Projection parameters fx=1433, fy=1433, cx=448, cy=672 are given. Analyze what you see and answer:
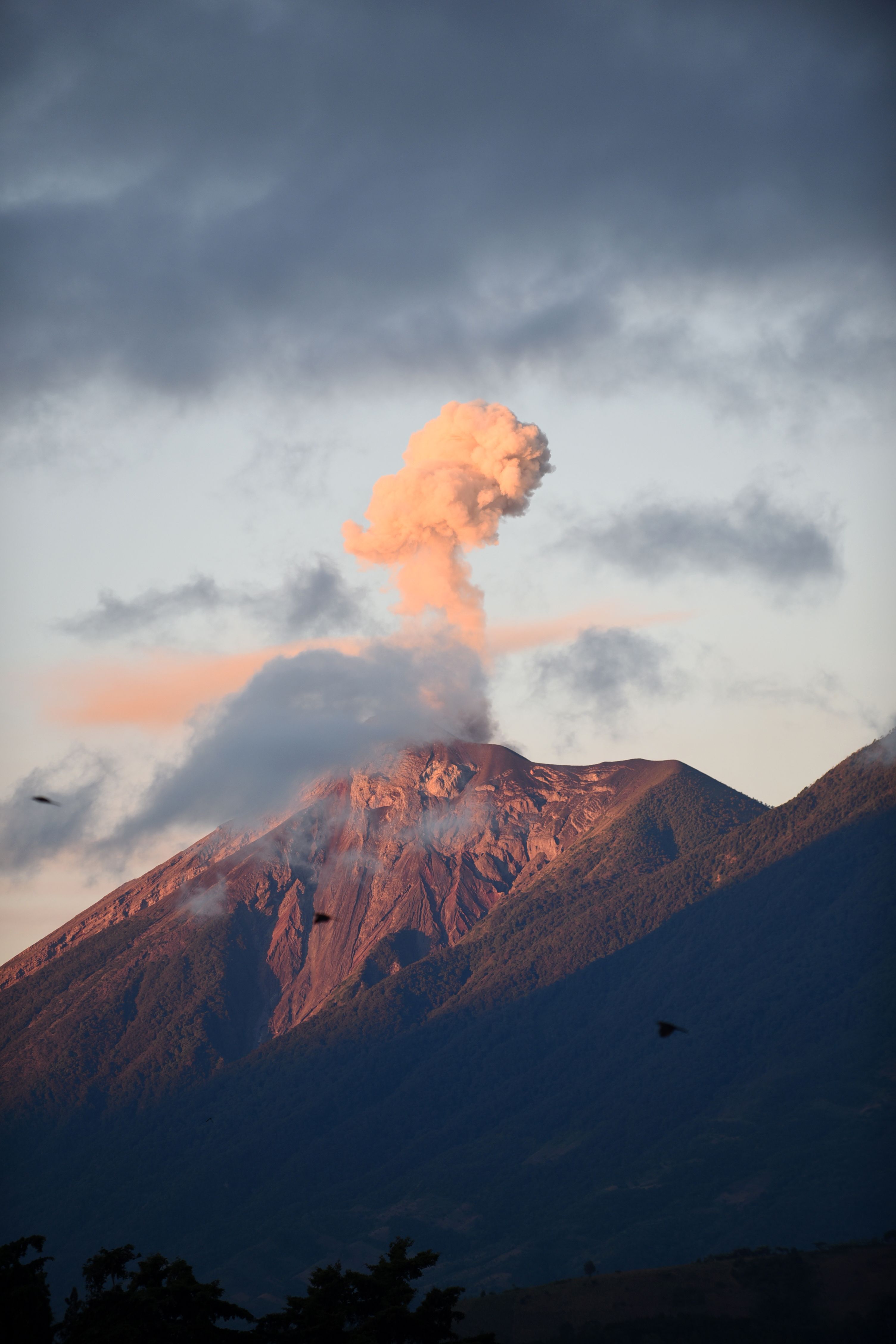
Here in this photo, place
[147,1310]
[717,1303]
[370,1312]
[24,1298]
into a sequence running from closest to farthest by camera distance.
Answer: [24,1298] → [147,1310] → [370,1312] → [717,1303]

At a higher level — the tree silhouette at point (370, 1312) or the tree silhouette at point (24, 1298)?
the tree silhouette at point (24, 1298)

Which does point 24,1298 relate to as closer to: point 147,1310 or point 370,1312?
point 147,1310

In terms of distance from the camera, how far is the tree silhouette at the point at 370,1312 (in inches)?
2297

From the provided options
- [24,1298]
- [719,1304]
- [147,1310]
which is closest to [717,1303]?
[719,1304]

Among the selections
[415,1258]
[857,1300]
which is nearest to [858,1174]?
[857,1300]

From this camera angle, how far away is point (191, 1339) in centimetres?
5556

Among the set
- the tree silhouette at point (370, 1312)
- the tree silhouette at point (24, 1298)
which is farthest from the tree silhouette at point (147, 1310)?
the tree silhouette at point (370, 1312)

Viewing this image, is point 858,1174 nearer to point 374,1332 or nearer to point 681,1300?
point 681,1300

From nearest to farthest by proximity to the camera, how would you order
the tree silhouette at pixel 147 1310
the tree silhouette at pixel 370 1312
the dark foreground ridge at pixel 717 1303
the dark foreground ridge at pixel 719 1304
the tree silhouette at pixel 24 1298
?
the tree silhouette at pixel 24 1298, the tree silhouette at pixel 147 1310, the tree silhouette at pixel 370 1312, the dark foreground ridge at pixel 717 1303, the dark foreground ridge at pixel 719 1304

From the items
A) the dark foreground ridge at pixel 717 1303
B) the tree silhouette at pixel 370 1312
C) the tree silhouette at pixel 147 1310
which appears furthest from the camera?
the dark foreground ridge at pixel 717 1303

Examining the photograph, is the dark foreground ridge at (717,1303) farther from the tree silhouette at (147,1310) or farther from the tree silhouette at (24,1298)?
the tree silhouette at (24,1298)

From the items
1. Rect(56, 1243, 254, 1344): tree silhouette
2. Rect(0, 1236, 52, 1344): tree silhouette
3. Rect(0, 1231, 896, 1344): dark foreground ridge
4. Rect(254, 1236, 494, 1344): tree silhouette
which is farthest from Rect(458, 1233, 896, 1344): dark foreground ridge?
Rect(0, 1236, 52, 1344): tree silhouette

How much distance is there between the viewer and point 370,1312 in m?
62.1

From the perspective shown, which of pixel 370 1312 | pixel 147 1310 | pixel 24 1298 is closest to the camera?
pixel 24 1298
